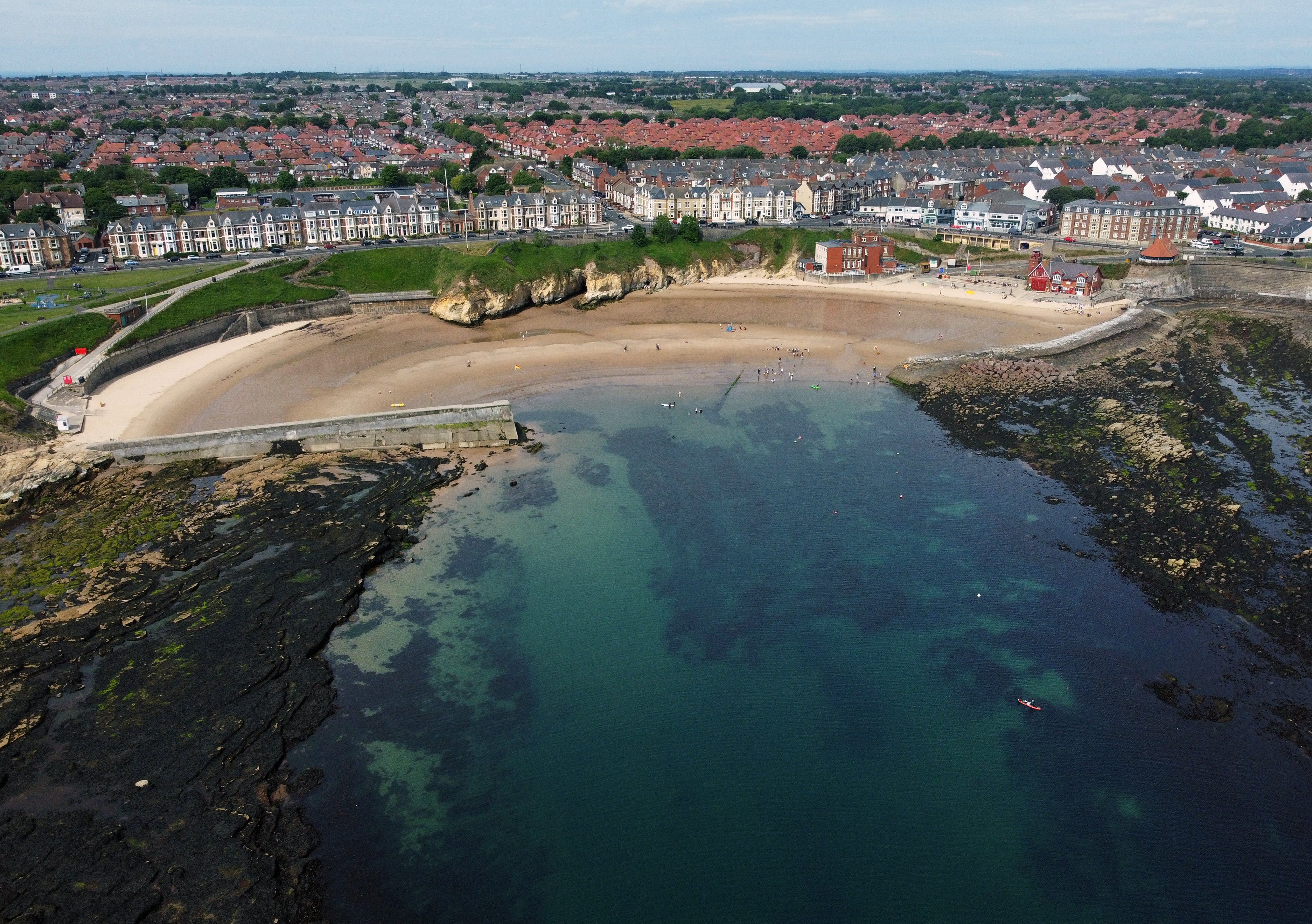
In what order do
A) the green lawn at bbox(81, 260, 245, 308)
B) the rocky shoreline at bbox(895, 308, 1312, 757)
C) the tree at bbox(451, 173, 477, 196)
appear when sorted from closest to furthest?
the rocky shoreline at bbox(895, 308, 1312, 757) → the green lawn at bbox(81, 260, 245, 308) → the tree at bbox(451, 173, 477, 196)

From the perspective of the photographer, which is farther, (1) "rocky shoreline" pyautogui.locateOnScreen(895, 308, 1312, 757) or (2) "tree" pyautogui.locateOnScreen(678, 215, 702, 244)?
(2) "tree" pyautogui.locateOnScreen(678, 215, 702, 244)

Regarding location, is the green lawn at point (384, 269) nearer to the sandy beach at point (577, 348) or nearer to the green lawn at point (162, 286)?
the sandy beach at point (577, 348)

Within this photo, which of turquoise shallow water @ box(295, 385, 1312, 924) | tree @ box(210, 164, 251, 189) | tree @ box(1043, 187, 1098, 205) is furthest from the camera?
tree @ box(210, 164, 251, 189)

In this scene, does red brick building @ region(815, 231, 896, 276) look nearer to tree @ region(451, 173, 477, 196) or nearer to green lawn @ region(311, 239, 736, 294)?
green lawn @ region(311, 239, 736, 294)

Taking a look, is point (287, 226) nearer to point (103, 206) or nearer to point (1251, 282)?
point (103, 206)

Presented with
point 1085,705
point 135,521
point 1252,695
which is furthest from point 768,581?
point 135,521

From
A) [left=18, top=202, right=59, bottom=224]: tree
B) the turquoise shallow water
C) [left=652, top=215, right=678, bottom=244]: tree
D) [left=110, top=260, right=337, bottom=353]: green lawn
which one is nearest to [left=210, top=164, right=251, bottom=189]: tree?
[left=18, top=202, right=59, bottom=224]: tree
